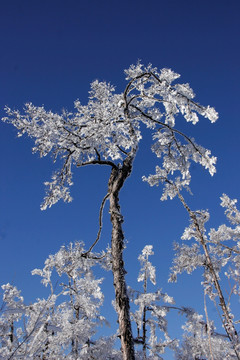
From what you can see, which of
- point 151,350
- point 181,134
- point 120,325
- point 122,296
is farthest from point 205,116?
point 151,350

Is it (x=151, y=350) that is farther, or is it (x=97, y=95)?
(x=151, y=350)

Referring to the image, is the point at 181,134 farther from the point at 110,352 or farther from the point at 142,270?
the point at 110,352

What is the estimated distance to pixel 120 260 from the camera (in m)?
5.76

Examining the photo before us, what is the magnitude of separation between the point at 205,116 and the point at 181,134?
1.03m

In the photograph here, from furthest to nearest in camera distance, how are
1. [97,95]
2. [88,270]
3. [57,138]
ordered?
[97,95] < [88,270] < [57,138]

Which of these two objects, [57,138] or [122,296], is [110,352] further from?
[57,138]

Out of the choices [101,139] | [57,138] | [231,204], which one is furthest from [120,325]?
[231,204]

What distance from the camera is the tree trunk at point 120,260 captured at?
4808 mm

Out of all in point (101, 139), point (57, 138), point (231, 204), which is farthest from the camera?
point (231, 204)

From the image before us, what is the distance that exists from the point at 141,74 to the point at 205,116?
2.35m

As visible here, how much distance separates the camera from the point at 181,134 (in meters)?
Answer: 8.13

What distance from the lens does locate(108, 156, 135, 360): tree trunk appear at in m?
4.81

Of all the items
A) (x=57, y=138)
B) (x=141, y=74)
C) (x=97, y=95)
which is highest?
(x=97, y=95)

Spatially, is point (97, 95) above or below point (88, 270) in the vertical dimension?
above
